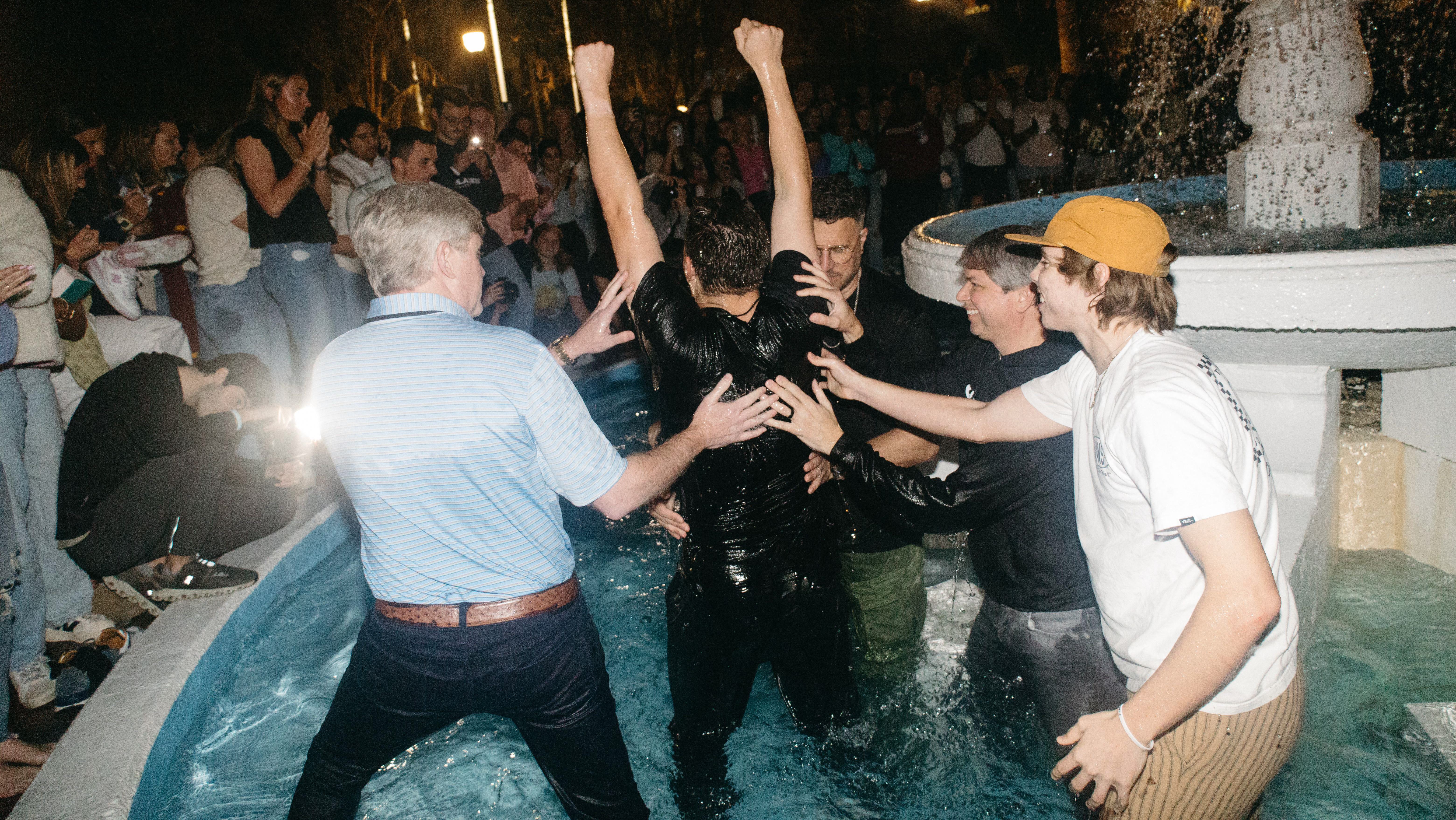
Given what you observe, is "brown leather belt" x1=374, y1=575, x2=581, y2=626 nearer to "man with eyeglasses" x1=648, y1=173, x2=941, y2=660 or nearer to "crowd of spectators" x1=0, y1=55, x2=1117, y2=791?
"crowd of spectators" x1=0, y1=55, x2=1117, y2=791

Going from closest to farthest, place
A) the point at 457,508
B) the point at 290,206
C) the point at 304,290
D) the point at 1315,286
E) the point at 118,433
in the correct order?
the point at 457,508
the point at 1315,286
the point at 118,433
the point at 290,206
the point at 304,290

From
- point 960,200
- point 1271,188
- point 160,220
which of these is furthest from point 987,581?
point 960,200

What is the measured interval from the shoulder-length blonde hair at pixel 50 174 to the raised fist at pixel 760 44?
3.55m

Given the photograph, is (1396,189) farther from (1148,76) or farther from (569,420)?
(1148,76)

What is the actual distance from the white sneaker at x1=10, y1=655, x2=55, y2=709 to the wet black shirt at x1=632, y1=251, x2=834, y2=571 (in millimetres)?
2717

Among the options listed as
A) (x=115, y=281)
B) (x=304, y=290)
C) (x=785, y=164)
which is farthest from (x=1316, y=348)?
(x=115, y=281)

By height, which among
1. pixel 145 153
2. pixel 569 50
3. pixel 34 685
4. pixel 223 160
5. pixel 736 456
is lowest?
pixel 34 685

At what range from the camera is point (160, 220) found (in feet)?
18.7

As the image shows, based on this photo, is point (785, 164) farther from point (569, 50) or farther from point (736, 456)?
point (569, 50)

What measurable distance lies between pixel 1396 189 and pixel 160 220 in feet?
24.3

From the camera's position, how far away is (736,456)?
2.48 meters

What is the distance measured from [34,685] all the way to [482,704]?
97.1 inches

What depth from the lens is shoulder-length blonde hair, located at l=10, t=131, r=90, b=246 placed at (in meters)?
4.21

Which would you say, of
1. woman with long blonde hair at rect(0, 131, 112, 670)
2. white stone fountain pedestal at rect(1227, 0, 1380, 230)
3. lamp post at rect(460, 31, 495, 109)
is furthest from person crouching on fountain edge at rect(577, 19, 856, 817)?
lamp post at rect(460, 31, 495, 109)
